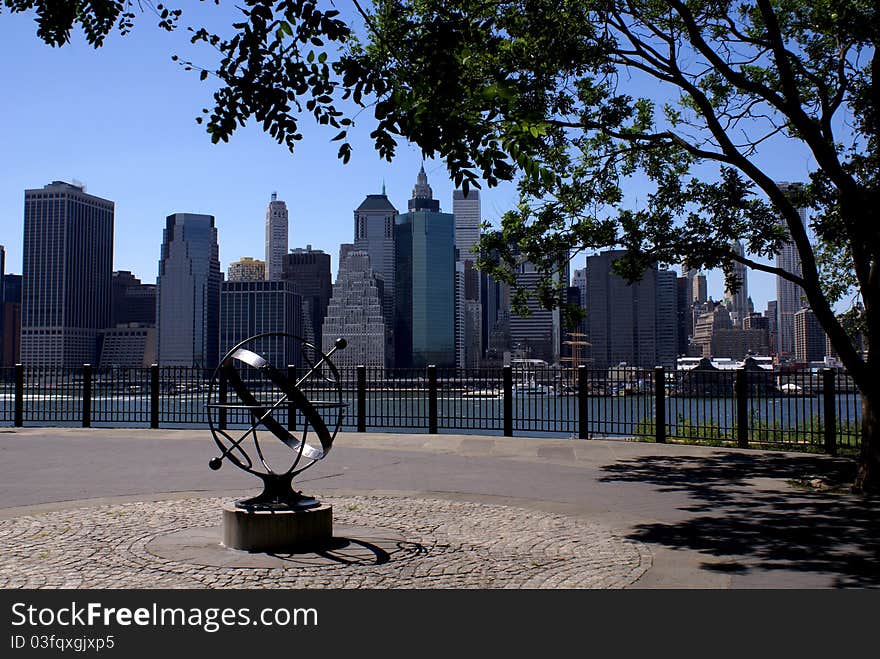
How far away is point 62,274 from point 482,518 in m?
176

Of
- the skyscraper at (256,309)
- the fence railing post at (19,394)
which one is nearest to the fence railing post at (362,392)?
the fence railing post at (19,394)

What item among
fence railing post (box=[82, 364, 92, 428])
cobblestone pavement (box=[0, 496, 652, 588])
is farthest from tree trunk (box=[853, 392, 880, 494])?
fence railing post (box=[82, 364, 92, 428])

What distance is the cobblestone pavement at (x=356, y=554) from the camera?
243 inches

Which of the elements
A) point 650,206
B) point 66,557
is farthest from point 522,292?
point 66,557

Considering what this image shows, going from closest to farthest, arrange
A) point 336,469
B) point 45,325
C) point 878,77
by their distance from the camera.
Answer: point 878,77, point 336,469, point 45,325

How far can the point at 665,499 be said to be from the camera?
32.4 feet

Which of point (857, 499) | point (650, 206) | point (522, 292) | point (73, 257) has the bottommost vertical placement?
point (857, 499)

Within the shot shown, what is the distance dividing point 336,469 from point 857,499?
743 cm

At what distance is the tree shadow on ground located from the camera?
22.3 feet

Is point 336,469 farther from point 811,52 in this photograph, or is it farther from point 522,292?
point 811,52

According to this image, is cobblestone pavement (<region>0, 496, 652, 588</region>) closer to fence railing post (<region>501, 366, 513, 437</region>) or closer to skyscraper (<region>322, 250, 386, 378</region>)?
fence railing post (<region>501, 366, 513, 437</region>)

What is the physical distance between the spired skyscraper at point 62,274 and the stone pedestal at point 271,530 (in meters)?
168
